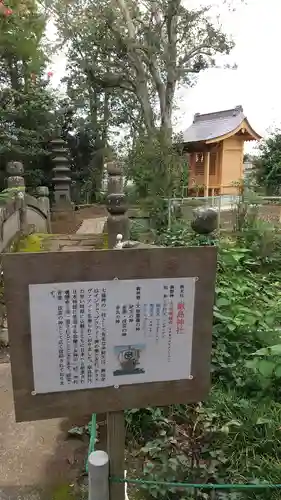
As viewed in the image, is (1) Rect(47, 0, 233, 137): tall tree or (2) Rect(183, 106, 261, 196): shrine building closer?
(1) Rect(47, 0, 233, 137): tall tree

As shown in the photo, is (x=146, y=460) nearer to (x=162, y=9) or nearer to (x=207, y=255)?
(x=207, y=255)

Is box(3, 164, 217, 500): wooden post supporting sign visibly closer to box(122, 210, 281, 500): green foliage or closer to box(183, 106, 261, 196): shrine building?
box(122, 210, 281, 500): green foliage

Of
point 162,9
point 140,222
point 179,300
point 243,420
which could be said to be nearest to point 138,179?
point 140,222

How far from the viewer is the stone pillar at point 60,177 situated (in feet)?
36.7

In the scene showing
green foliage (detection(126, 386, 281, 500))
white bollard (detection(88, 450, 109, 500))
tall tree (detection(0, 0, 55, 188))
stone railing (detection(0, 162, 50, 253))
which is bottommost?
green foliage (detection(126, 386, 281, 500))

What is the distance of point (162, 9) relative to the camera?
10672mm

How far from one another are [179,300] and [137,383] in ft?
1.18

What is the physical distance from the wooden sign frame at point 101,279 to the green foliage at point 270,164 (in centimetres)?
1521

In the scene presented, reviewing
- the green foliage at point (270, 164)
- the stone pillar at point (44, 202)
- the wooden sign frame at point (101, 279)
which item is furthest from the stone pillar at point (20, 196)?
the green foliage at point (270, 164)

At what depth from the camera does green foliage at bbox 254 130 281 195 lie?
52.9 ft

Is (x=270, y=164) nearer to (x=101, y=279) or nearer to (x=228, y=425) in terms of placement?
(x=228, y=425)

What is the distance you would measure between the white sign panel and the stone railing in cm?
418

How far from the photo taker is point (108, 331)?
1480mm

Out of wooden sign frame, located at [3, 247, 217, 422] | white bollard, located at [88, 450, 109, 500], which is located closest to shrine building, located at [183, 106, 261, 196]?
wooden sign frame, located at [3, 247, 217, 422]
